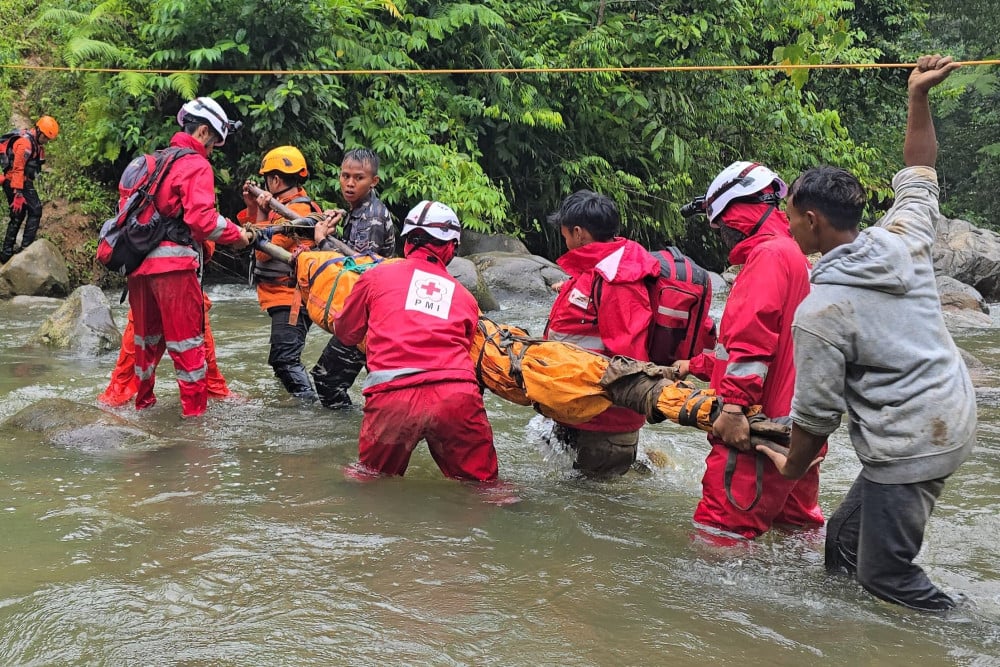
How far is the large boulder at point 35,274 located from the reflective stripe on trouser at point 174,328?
6.40m

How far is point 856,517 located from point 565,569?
120 cm

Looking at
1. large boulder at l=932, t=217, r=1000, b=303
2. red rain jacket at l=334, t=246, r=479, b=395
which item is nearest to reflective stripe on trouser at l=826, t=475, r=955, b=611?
red rain jacket at l=334, t=246, r=479, b=395

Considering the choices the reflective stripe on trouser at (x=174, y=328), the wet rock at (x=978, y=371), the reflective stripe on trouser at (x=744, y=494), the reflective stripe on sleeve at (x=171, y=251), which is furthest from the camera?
the wet rock at (x=978, y=371)

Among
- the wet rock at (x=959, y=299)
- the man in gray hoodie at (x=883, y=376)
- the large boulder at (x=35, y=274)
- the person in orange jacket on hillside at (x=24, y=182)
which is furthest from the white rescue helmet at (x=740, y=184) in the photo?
the person in orange jacket on hillside at (x=24, y=182)

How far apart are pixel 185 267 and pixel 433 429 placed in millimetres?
2456

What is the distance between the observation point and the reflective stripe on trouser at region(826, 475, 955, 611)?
330 centimetres

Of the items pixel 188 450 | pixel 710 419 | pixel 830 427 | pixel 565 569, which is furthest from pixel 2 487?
pixel 830 427

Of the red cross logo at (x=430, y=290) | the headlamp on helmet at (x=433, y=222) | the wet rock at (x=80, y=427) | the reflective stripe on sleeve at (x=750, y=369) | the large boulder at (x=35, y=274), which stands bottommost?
the wet rock at (x=80, y=427)

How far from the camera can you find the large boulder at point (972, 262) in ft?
54.1

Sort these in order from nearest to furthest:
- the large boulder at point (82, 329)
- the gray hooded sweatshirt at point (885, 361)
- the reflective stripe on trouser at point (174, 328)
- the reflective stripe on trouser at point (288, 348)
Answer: the gray hooded sweatshirt at point (885, 361) → the reflective stripe on trouser at point (174, 328) → the reflective stripe on trouser at point (288, 348) → the large boulder at point (82, 329)

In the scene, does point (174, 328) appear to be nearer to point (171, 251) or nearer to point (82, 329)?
point (171, 251)

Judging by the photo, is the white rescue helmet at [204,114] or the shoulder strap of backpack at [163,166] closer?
the shoulder strap of backpack at [163,166]

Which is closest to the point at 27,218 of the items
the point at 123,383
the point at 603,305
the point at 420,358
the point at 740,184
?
the point at 123,383

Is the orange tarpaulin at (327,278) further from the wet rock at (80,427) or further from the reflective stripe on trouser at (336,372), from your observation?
the wet rock at (80,427)
